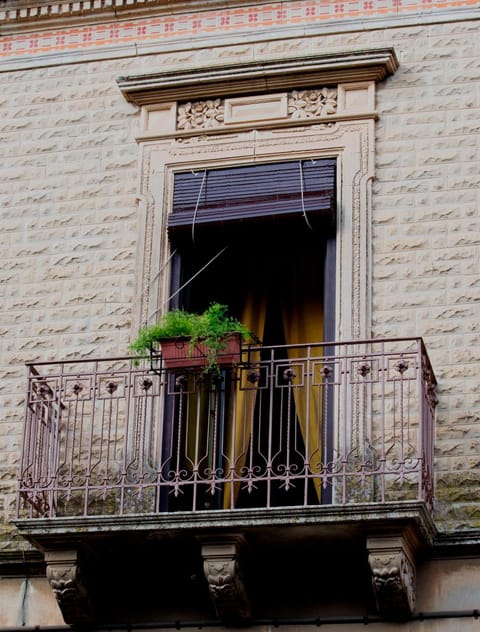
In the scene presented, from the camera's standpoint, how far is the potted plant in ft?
44.8

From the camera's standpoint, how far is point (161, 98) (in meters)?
15.6

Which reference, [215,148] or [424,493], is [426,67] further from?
[424,493]

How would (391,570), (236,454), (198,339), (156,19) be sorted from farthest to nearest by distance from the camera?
(156,19)
(236,454)
(198,339)
(391,570)

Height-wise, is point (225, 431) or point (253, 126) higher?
point (253, 126)

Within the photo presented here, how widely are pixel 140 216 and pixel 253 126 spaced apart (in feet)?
4.05

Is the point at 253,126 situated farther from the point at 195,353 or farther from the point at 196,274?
the point at 195,353

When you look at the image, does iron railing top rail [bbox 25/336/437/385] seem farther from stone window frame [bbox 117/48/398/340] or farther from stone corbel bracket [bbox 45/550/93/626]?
stone corbel bracket [bbox 45/550/93/626]

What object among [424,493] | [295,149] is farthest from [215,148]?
[424,493]

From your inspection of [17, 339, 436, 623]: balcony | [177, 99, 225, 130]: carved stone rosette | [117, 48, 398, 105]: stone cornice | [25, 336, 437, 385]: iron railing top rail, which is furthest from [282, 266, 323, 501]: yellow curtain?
[117, 48, 398, 105]: stone cornice

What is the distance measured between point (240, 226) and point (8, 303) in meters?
2.10

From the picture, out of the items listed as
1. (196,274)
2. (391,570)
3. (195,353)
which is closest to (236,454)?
(195,353)

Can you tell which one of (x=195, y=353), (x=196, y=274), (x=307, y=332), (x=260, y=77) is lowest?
(x=195, y=353)

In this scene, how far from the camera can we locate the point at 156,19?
16.1 m

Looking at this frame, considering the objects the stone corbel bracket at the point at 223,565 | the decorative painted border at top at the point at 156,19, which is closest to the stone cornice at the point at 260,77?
the decorative painted border at top at the point at 156,19
